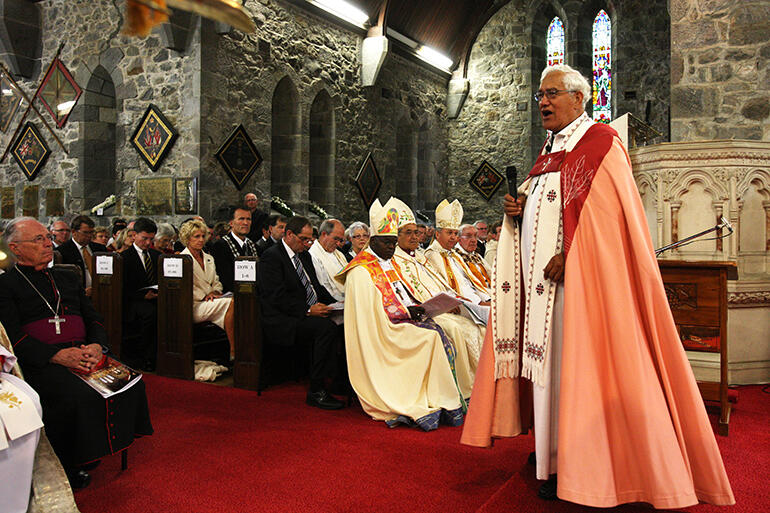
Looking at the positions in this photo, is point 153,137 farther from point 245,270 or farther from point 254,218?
point 245,270

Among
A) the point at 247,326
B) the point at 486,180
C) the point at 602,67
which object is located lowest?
the point at 247,326

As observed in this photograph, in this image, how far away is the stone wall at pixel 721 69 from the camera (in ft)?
23.9

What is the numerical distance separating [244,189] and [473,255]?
4574mm

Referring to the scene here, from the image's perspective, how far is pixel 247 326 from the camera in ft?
18.5

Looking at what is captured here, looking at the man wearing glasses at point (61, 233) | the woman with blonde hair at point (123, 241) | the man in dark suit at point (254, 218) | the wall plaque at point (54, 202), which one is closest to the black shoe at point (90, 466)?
the woman with blonde hair at point (123, 241)

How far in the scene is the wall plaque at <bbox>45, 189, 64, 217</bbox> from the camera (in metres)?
11.7

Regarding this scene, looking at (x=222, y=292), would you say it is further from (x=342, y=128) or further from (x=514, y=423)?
(x=342, y=128)

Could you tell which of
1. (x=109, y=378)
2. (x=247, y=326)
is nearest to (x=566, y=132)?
(x=109, y=378)

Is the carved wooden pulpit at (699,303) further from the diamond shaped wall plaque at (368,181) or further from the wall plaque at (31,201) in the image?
the wall plaque at (31,201)

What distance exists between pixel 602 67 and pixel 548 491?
15346mm

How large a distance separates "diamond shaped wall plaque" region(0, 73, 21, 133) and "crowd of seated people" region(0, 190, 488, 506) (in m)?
5.92

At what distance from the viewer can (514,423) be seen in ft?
9.93

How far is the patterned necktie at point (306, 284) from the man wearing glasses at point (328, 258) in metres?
0.36

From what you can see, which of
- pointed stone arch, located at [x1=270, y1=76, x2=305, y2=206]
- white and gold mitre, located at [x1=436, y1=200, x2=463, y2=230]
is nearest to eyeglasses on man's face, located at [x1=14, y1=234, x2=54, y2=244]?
white and gold mitre, located at [x1=436, y1=200, x2=463, y2=230]
